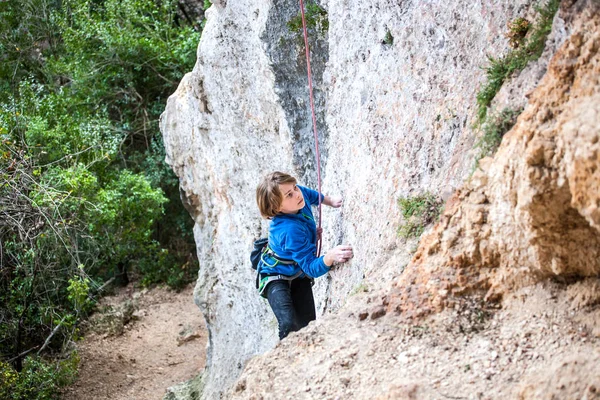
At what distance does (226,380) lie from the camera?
314 inches

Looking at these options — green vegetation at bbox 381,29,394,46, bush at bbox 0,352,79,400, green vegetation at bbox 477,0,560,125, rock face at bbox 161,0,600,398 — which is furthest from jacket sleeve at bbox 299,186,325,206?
bush at bbox 0,352,79,400

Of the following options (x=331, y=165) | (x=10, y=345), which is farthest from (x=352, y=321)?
(x=10, y=345)

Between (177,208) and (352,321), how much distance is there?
1092 centimetres

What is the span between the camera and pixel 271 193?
476cm

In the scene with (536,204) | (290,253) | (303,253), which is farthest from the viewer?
(290,253)

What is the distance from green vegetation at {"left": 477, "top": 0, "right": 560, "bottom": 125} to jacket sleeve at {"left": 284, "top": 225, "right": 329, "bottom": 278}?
152 centimetres

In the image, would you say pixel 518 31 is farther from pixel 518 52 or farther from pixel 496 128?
pixel 496 128

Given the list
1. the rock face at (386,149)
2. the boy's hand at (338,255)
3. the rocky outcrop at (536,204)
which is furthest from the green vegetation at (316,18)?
the rocky outcrop at (536,204)

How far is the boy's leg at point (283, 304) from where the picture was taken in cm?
502

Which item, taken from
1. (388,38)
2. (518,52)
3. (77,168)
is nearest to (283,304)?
(388,38)

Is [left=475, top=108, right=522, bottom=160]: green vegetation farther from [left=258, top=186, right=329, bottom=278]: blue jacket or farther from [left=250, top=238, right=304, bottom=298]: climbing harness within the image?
[left=250, top=238, right=304, bottom=298]: climbing harness

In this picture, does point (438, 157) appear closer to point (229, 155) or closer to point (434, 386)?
point (434, 386)

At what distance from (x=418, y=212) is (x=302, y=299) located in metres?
1.45

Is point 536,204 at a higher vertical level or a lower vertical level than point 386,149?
lower
